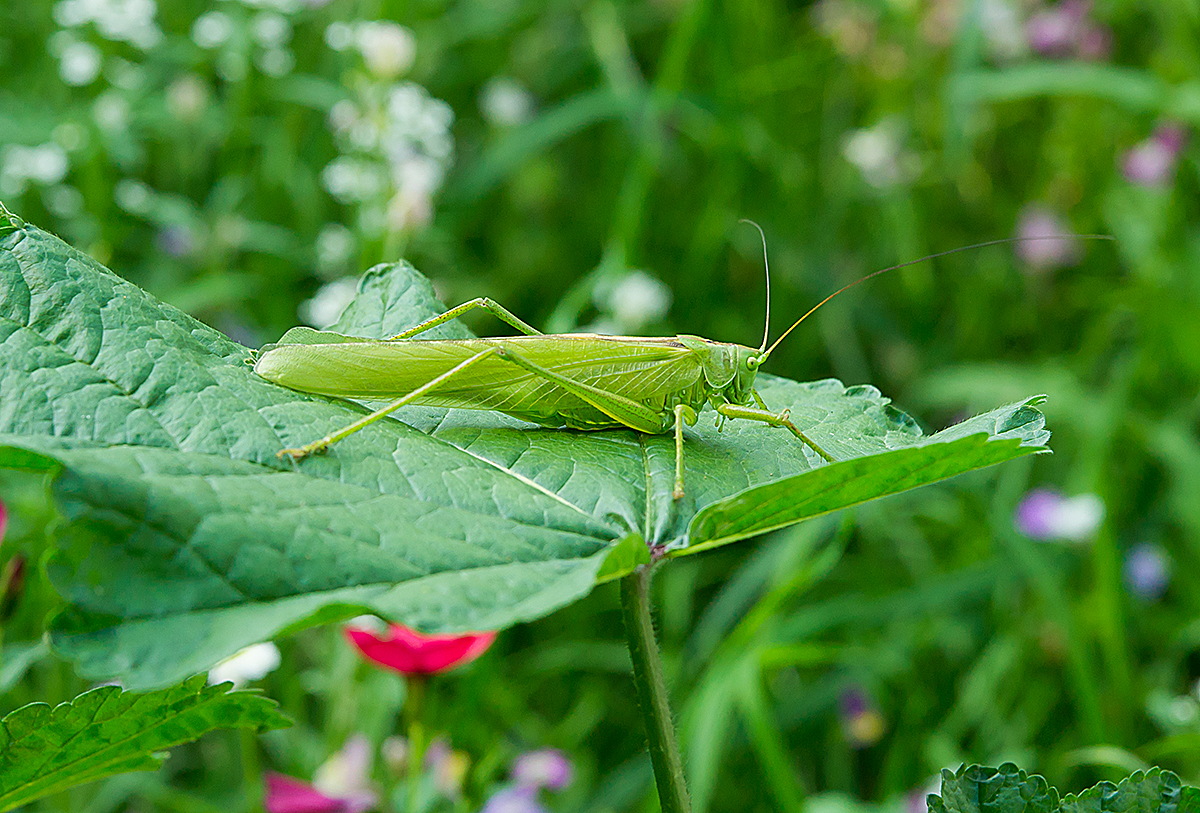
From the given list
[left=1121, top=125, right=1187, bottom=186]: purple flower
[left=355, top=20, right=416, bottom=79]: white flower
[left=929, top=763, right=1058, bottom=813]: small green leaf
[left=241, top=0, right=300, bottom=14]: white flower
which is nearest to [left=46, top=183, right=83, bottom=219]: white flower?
[left=241, top=0, right=300, bottom=14]: white flower

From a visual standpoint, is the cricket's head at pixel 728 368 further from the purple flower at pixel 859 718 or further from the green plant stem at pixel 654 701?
the purple flower at pixel 859 718

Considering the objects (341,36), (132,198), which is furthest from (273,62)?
(132,198)

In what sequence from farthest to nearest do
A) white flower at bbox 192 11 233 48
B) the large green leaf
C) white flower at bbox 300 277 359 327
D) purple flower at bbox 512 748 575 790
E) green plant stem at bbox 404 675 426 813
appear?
white flower at bbox 192 11 233 48, white flower at bbox 300 277 359 327, purple flower at bbox 512 748 575 790, green plant stem at bbox 404 675 426 813, the large green leaf

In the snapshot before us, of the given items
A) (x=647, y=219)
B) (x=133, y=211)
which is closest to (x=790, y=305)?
(x=647, y=219)

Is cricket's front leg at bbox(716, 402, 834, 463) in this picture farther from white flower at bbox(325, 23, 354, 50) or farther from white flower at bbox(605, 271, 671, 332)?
white flower at bbox(325, 23, 354, 50)

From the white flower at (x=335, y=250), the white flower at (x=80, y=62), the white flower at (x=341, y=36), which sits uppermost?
the white flower at (x=80, y=62)

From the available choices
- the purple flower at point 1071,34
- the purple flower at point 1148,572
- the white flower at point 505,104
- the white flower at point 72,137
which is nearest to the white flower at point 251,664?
the white flower at point 72,137
